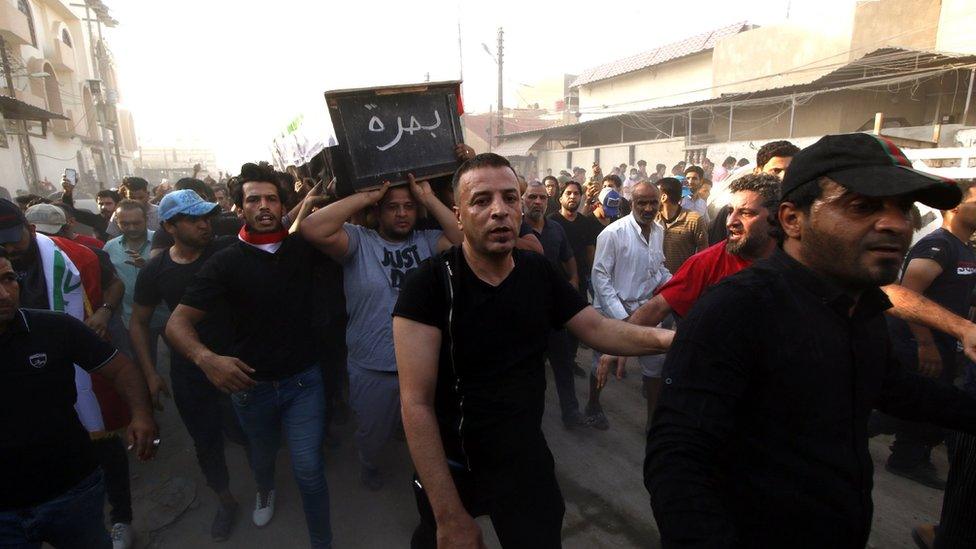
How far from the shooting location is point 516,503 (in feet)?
6.59

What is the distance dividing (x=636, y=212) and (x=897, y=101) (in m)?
19.5

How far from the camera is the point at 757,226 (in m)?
2.73

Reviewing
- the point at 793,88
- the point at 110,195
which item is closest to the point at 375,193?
the point at 110,195

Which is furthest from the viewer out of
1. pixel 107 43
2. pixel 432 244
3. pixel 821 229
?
pixel 107 43

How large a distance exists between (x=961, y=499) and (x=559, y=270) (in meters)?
3.04

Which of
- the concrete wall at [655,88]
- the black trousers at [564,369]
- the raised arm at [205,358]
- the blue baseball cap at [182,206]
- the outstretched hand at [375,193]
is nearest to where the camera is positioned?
the raised arm at [205,358]

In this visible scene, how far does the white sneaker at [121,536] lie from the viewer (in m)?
3.23

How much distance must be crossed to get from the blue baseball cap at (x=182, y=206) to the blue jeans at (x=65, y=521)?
5.66ft

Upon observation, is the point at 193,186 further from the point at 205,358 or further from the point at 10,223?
the point at 205,358

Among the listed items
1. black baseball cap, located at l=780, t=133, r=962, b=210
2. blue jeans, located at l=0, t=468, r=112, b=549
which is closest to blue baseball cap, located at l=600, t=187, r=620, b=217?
black baseball cap, located at l=780, t=133, r=962, b=210

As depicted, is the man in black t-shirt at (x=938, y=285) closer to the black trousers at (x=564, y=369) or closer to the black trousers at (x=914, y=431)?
the black trousers at (x=914, y=431)

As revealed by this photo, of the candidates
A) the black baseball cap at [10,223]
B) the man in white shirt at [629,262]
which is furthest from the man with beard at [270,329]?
the man in white shirt at [629,262]

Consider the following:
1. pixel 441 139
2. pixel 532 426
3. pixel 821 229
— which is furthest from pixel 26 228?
pixel 821 229

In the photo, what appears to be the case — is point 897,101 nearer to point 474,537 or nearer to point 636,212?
point 636,212
